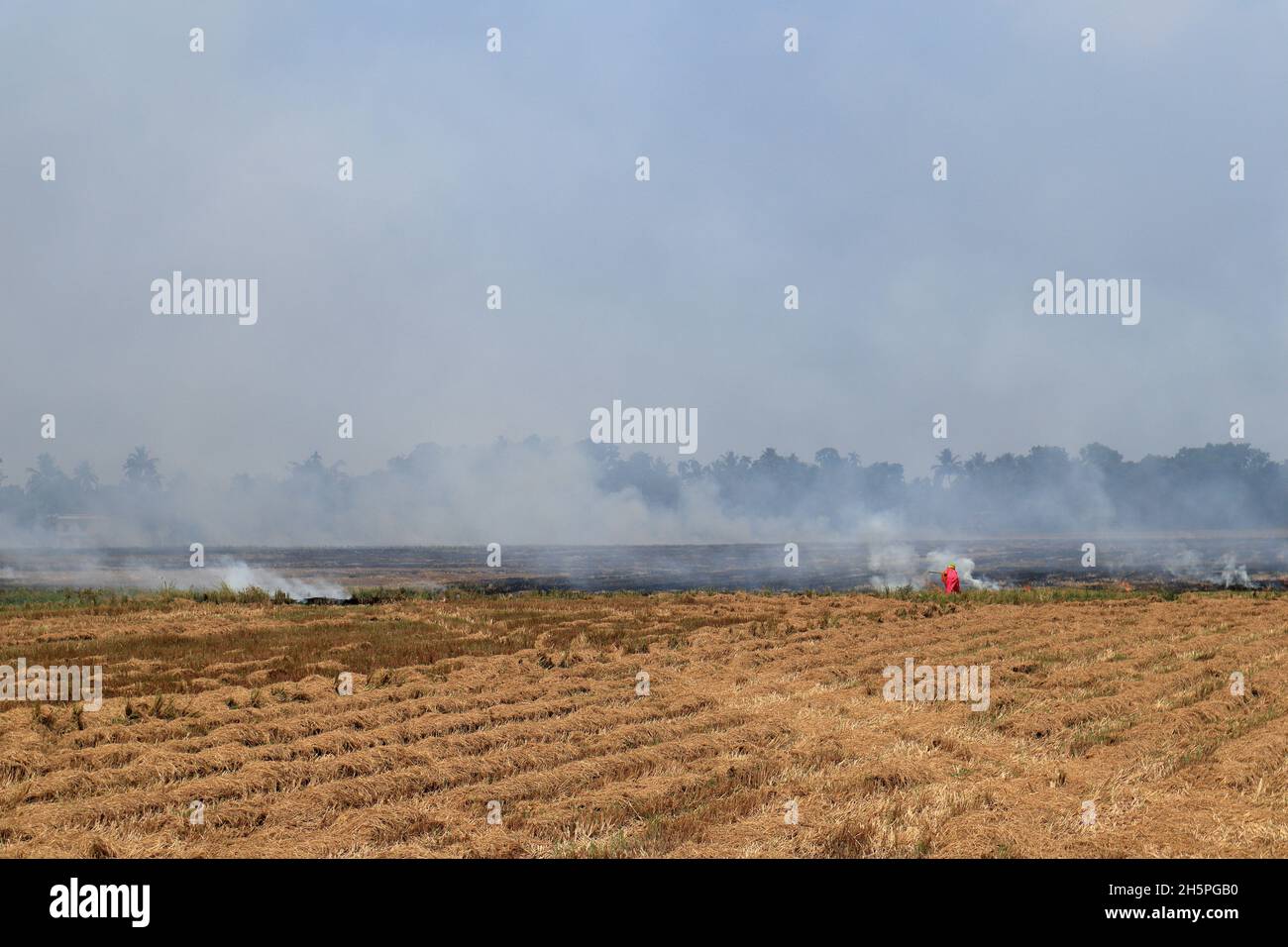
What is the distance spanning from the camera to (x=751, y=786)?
38.3 feet

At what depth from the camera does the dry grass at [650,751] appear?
9711 millimetres

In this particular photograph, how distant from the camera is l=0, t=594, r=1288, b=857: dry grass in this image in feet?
31.9

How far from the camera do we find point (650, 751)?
13.1 metres
